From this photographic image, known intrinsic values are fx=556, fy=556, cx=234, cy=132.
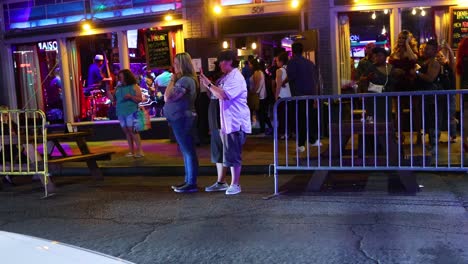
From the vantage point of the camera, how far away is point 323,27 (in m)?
11.9

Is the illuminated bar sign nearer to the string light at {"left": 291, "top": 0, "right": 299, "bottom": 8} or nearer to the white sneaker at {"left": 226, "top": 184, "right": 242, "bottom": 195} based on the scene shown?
the string light at {"left": 291, "top": 0, "right": 299, "bottom": 8}

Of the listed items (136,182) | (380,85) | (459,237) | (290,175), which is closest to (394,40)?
(380,85)

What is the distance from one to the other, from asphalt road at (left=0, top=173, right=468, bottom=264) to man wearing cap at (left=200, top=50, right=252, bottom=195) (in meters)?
0.61

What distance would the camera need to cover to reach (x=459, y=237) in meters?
5.19

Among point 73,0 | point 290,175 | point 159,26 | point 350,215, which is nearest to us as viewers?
point 350,215

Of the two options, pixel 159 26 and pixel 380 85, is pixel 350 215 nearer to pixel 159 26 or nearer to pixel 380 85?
pixel 380 85

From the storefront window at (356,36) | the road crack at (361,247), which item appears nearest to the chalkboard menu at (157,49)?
the storefront window at (356,36)

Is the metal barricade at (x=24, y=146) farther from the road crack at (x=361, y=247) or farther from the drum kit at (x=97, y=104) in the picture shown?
the drum kit at (x=97, y=104)

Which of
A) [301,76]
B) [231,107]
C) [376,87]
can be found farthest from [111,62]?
[231,107]

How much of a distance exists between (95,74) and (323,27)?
240 inches

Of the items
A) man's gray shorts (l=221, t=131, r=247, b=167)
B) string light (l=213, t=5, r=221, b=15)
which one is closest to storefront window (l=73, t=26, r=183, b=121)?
string light (l=213, t=5, r=221, b=15)

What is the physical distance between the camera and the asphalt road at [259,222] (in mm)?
4918

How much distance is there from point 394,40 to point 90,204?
296 inches

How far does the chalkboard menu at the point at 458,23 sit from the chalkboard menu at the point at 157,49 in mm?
6360
